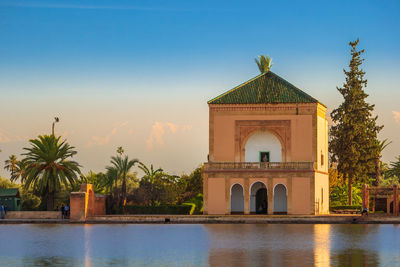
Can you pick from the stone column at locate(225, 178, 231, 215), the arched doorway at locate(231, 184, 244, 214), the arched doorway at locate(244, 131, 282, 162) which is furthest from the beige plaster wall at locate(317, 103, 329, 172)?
the stone column at locate(225, 178, 231, 215)

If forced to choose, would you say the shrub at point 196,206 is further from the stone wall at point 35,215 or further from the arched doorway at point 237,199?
the stone wall at point 35,215

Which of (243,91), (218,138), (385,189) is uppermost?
(243,91)

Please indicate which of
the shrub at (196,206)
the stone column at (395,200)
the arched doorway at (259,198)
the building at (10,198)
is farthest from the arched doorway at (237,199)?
the building at (10,198)

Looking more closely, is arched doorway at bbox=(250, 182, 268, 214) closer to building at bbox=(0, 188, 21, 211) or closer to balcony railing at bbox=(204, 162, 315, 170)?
balcony railing at bbox=(204, 162, 315, 170)

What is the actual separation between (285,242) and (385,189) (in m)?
22.2

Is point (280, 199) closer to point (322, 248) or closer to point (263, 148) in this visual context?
point (263, 148)

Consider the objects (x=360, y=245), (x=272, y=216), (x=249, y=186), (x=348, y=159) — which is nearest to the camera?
(x=360, y=245)

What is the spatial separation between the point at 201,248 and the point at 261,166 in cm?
2448

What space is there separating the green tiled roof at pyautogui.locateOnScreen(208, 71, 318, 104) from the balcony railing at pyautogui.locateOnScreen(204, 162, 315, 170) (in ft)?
14.4

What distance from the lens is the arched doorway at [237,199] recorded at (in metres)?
52.3

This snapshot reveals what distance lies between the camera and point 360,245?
2764 centimetres

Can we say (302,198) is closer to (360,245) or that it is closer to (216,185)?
(216,185)

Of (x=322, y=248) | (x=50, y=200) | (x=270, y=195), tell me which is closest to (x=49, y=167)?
(x=50, y=200)

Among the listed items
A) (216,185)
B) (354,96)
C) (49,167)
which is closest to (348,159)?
(354,96)
